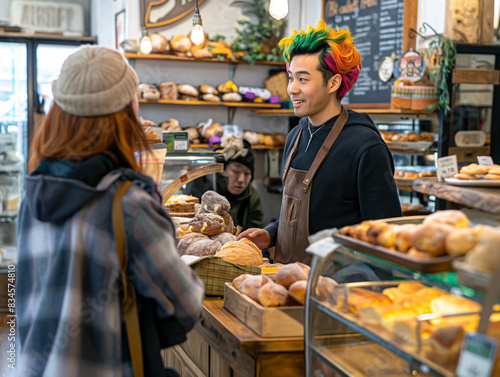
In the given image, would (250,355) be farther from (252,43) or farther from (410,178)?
(252,43)

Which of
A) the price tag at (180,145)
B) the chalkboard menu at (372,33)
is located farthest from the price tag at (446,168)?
the chalkboard menu at (372,33)

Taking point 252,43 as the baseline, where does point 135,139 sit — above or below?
below

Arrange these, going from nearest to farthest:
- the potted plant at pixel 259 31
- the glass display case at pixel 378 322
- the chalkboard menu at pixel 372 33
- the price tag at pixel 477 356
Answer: the price tag at pixel 477 356 → the glass display case at pixel 378 322 → the chalkboard menu at pixel 372 33 → the potted plant at pixel 259 31

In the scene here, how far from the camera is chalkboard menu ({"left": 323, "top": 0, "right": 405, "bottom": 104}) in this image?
5.41 metres

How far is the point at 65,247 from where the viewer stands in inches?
54.7

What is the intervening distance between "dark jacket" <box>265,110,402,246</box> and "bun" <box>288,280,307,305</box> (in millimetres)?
671

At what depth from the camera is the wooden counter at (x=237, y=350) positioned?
1704 millimetres

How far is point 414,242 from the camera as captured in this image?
Answer: 1301mm

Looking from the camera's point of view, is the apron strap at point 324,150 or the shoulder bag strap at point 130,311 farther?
the apron strap at point 324,150

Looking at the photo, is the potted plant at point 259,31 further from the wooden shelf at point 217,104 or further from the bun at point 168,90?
the bun at point 168,90

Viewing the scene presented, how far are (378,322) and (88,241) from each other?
2.34ft

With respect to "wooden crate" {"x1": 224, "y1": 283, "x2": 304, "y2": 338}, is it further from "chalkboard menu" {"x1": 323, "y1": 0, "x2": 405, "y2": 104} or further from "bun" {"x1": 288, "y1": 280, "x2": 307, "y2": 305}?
"chalkboard menu" {"x1": 323, "y1": 0, "x2": 405, "y2": 104}

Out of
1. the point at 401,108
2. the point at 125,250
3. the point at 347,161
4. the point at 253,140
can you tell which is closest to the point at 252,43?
the point at 253,140

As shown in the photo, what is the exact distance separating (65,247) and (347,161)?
1.38 m
